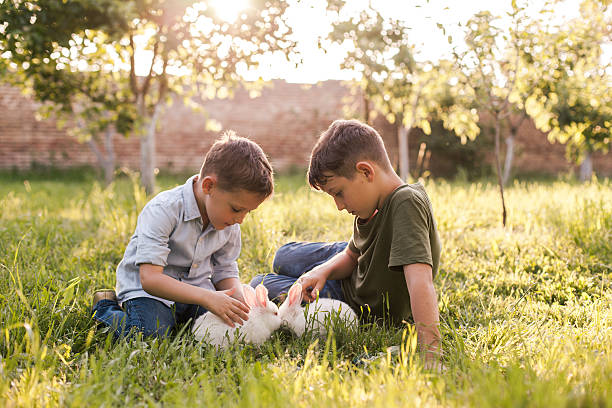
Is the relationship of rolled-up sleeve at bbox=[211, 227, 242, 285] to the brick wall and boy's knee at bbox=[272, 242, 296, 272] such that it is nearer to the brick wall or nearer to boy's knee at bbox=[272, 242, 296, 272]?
boy's knee at bbox=[272, 242, 296, 272]

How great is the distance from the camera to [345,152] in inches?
81.2

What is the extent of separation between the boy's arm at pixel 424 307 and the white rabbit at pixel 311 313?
0.35m

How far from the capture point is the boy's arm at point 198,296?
6.57 feet

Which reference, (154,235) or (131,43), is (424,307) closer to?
(154,235)

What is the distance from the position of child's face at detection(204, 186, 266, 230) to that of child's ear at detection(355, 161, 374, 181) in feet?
1.44

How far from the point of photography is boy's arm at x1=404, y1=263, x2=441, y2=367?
178 centimetres

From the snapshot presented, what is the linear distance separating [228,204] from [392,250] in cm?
74

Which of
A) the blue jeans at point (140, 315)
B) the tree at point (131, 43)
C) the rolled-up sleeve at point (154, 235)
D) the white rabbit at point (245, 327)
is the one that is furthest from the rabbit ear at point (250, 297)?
the tree at point (131, 43)

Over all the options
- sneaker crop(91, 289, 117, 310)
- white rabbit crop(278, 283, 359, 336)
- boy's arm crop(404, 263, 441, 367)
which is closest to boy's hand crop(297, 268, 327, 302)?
white rabbit crop(278, 283, 359, 336)

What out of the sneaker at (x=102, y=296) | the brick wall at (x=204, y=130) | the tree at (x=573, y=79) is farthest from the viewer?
the brick wall at (x=204, y=130)

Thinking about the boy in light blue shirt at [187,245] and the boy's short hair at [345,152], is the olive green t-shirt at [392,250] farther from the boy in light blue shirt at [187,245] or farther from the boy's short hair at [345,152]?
the boy in light blue shirt at [187,245]

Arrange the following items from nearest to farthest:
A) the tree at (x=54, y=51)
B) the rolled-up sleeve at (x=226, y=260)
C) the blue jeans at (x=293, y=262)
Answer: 1. the rolled-up sleeve at (x=226, y=260)
2. the blue jeans at (x=293, y=262)
3. the tree at (x=54, y=51)

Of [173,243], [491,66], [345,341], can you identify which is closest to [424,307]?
[345,341]

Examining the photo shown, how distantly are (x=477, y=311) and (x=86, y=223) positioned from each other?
341 cm
